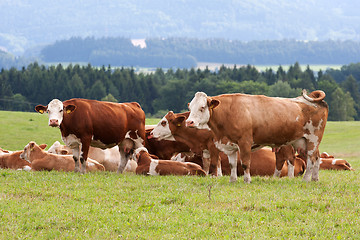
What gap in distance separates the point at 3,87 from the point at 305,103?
128984mm

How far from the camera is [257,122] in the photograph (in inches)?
492

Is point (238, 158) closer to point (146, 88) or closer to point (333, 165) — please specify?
point (333, 165)

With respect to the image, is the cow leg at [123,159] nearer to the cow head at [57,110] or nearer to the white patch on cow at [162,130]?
the white patch on cow at [162,130]

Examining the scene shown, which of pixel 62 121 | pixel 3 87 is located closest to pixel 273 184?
pixel 62 121

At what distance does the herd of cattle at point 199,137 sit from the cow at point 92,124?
25 mm

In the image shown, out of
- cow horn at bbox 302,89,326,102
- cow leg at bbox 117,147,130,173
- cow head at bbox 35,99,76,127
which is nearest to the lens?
cow horn at bbox 302,89,326,102

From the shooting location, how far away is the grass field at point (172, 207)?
26.4 feet

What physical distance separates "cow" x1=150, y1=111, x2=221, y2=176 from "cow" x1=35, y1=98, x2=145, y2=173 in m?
0.65

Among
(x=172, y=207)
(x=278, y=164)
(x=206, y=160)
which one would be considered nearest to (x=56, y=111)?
(x=206, y=160)

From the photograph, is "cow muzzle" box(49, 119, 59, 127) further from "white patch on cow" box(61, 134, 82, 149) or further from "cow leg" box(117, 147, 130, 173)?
"cow leg" box(117, 147, 130, 173)

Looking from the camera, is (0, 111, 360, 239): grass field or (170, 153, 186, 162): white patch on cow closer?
(0, 111, 360, 239): grass field

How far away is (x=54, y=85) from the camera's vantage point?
138 meters

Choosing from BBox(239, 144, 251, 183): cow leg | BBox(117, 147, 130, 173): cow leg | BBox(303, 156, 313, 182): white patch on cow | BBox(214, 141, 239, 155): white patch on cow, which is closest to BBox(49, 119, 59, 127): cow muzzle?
BBox(117, 147, 130, 173): cow leg

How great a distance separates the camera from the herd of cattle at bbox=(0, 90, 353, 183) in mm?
12578
